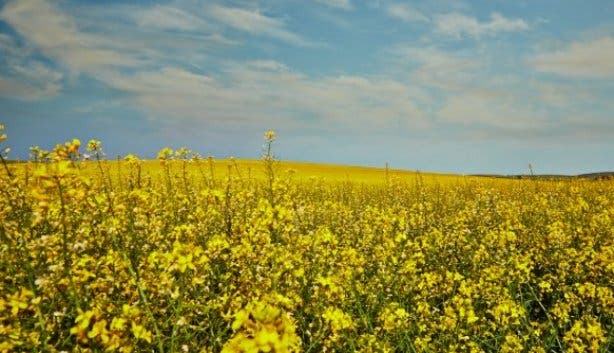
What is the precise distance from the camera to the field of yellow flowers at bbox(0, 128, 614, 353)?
301cm

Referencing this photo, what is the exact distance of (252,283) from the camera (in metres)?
4.28

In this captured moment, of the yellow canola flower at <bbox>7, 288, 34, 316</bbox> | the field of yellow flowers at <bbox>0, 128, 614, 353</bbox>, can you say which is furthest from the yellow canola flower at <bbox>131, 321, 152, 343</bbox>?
the yellow canola flower at <bbox>7, 288, 34, 316</bbox>

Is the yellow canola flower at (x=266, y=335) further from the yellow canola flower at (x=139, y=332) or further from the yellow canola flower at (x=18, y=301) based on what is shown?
the yellow canola flower at (x=18, y=301)

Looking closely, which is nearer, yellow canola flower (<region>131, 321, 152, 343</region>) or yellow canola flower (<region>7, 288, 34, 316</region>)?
yellow canola flower (<region>131, 321, 152, 343</region>)

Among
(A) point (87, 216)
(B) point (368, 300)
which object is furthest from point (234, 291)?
(A) point (87, 216)

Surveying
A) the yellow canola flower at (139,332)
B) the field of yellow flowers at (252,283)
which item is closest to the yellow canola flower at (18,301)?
the field of yellow flowers at (252,283)

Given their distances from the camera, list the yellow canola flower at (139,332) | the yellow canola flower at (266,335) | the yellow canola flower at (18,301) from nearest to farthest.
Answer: the yellow canola flower at (266,335) < the yellow canola flower at (139,332) < the yellow canola flower at (18,301)

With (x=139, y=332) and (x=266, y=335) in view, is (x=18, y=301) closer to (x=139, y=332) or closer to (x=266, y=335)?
(x=139, y=332)

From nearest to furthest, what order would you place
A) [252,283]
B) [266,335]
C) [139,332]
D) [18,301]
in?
[266,335]
[139,332]
[18,301]
[252,283]

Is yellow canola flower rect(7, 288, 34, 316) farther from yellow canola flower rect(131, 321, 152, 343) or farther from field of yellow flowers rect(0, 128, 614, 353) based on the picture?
yellow canola flower rect(131, 321, 152, 343)

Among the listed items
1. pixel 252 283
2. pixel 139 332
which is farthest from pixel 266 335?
pixel 252 283

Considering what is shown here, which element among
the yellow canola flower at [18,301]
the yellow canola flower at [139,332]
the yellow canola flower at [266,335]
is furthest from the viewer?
the yellow canola flower at [18,301]

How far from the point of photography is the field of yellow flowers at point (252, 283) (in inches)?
119

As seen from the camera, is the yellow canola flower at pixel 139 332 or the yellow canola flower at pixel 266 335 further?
the yellow canola flower at pixel 139 332
